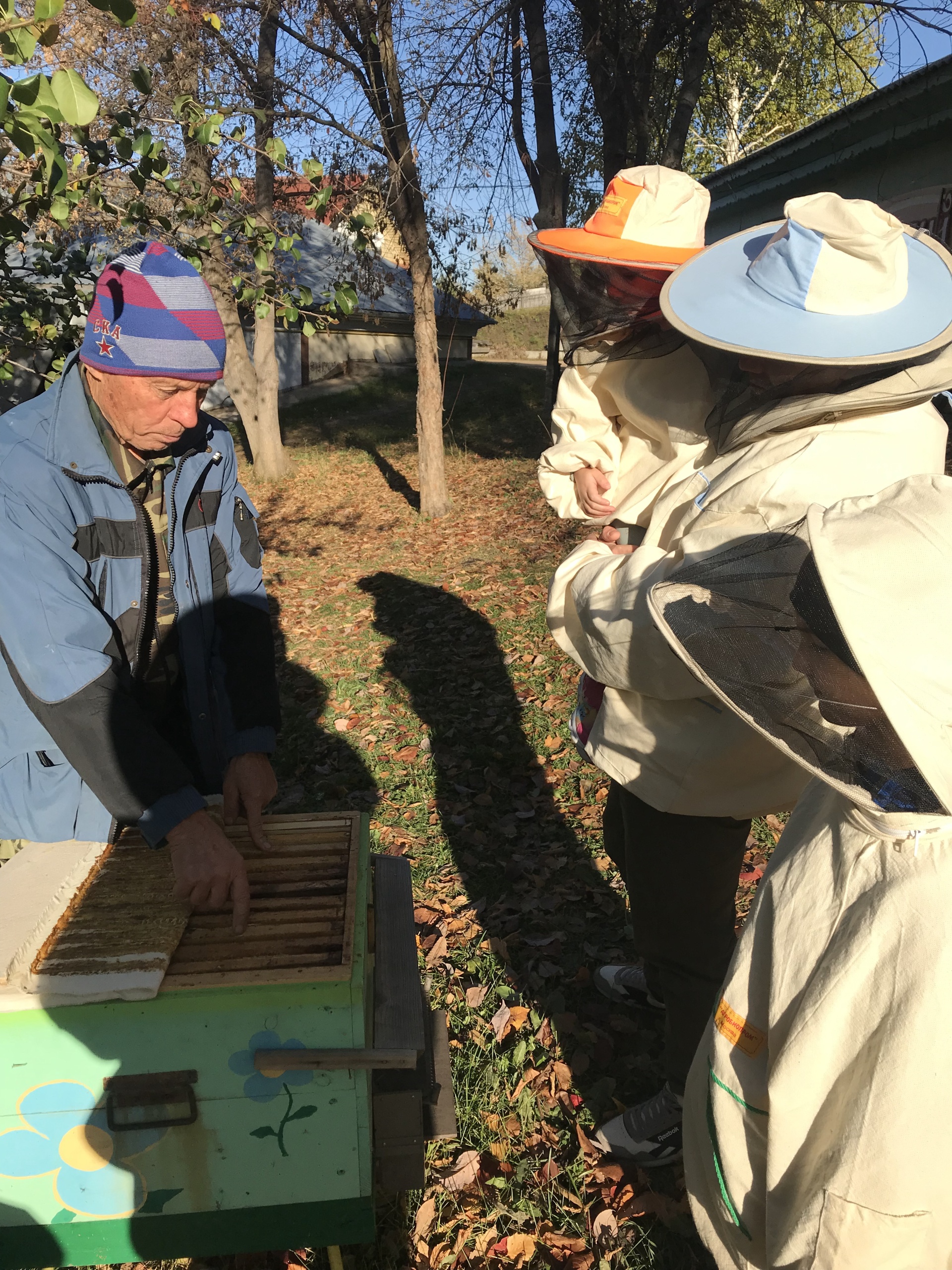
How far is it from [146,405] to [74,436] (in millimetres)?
201

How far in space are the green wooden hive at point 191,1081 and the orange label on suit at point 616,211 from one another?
6.56 ft

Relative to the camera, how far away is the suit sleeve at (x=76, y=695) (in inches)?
76.3

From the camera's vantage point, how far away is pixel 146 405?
2.21 metres

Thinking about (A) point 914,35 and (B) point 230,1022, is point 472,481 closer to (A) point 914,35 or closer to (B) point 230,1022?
(A) point 914,35

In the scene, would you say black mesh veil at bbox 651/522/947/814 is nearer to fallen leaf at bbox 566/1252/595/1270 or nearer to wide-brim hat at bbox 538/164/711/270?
wide-brim hat at bbox 538/164/711/270

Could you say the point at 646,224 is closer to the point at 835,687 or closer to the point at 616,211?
the point at 616,211

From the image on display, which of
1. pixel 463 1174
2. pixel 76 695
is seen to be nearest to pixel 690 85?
pixel 76 695

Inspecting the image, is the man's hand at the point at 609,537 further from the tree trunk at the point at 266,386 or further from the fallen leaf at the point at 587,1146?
the tree trunk at the point at 266,386

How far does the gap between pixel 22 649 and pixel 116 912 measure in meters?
0.64

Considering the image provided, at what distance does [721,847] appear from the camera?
7.70 feet

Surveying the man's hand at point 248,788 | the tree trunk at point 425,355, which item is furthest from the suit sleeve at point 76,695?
the tree trunk at point 425,355

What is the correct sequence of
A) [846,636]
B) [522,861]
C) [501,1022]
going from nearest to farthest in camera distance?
[846,636] < [501,1022] < [522,861]

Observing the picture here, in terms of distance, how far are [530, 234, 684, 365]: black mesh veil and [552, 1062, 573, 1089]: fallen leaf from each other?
265 cm

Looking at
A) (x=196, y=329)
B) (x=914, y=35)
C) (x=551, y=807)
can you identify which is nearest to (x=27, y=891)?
(x=196, y=329)
